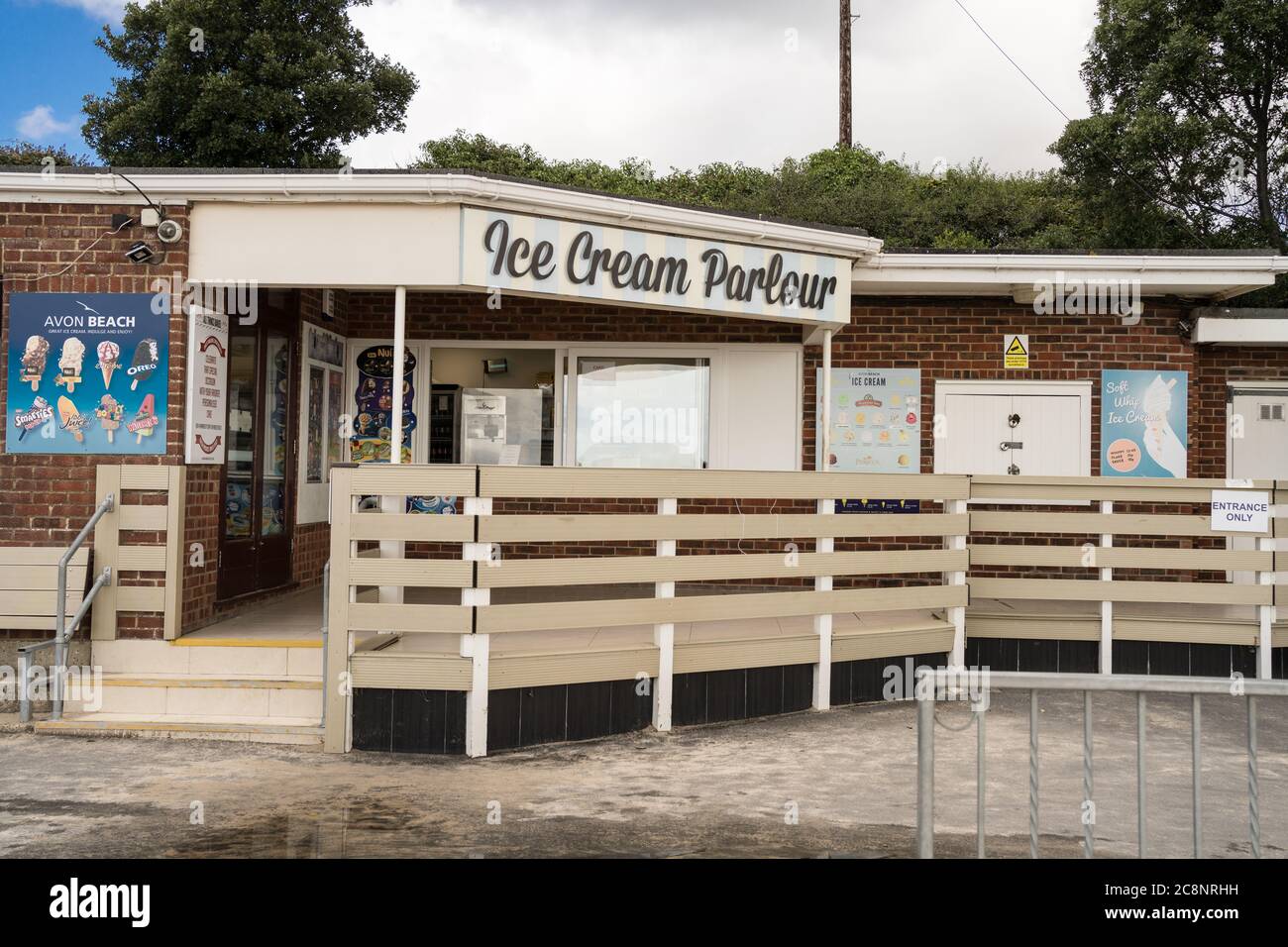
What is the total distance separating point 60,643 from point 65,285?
95.5 inches

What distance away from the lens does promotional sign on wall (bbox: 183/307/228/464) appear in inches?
285

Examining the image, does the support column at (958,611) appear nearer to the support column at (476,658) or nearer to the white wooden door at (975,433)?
the white wooden door at (975,433)

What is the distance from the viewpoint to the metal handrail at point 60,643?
6.62m

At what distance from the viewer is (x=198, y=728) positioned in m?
6.47

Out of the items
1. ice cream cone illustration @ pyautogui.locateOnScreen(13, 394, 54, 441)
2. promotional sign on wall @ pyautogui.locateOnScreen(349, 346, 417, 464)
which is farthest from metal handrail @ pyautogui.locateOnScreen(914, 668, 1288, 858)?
promotional sign on wall @ pyautogui.locateOnScreen(349, 346, 417, 464)

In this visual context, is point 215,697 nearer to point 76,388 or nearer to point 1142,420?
point 76,388

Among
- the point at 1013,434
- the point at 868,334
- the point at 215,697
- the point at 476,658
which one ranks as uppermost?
the point at 868,334

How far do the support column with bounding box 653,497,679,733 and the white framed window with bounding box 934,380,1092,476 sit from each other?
422 centimetres

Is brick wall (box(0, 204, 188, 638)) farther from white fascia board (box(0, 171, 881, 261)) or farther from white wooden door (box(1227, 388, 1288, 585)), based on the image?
white wooden door (box(1227, 388, 1288, 585))

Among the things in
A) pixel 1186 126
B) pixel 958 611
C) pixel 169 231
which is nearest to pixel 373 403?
pixel 169 231

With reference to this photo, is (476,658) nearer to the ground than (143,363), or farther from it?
nearer to the ground

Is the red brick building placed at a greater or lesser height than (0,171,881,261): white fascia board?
lesser

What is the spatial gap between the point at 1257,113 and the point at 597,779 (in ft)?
72.8

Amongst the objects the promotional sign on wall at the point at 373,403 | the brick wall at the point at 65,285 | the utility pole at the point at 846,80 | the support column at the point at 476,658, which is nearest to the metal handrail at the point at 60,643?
the brick wall at the point at 65,285
